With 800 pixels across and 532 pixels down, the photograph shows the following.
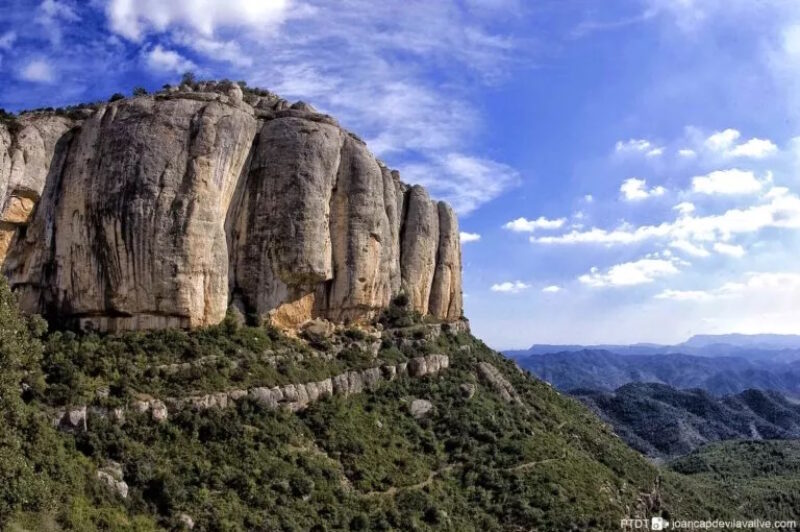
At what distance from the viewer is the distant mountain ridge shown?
136250 millimetres

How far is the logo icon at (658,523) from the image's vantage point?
132 ft

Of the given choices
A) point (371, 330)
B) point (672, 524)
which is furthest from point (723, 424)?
point (371, 330)

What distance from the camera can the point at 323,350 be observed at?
4072 cm

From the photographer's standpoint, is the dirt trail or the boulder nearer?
the dirt trail

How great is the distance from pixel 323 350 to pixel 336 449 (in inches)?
340

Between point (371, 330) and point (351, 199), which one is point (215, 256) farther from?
point (371, 330)

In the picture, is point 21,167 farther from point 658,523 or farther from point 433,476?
point 658,523

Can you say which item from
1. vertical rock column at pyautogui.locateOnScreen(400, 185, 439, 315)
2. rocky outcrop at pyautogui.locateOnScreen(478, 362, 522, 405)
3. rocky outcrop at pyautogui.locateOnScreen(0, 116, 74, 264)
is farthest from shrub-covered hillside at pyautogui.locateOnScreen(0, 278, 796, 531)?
vertical rock column at pyautogui.locateOnScreen(400, 185, 439, 315)

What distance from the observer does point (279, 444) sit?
3108 centimetres

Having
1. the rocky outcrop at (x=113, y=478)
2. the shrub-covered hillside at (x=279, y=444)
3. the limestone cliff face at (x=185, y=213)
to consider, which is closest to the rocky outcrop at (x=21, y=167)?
the limestone cliff face at (x=185, y=213)

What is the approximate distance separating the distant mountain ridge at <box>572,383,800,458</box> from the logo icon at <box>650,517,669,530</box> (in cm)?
8743

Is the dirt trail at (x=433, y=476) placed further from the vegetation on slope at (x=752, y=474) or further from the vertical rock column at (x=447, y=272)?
the vegetation on slope at (x=752, y=474)

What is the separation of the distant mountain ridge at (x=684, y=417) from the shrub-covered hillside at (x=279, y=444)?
94.5m

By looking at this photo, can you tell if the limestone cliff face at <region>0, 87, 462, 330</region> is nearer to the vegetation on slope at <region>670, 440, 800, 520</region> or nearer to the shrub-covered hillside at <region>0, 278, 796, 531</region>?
the shrub-covered hillside at <region>0, 278, 796, 531</region>
